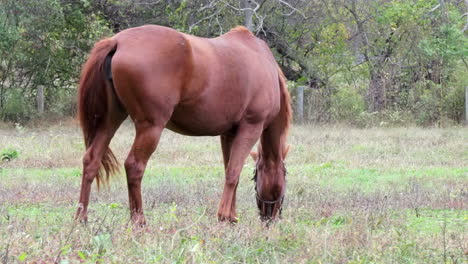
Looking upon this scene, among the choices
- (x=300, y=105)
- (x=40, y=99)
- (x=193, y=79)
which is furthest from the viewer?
(x=40, y=99)

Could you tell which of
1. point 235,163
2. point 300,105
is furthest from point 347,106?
point 235,163

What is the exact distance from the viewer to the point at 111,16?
921 inches

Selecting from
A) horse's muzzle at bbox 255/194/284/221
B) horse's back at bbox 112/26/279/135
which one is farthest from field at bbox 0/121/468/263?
horse's back at bbox 112/26/279/135

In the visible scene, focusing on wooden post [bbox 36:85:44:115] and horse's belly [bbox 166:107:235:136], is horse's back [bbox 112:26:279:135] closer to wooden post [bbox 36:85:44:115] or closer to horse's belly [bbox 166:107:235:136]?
horse's belly [bbox 166:107:235:136]

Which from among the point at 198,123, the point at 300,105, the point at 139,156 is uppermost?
the point at 198,123

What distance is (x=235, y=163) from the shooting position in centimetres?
624

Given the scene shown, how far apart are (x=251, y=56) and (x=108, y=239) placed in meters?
2.92

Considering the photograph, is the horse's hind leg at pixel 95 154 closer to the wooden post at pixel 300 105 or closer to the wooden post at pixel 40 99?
the wooden post at pixel 300 105

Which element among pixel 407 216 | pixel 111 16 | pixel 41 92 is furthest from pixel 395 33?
pixel 407 216

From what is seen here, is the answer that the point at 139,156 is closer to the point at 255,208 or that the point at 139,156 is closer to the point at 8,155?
the point at 255,208

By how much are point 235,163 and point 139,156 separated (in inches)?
39.1

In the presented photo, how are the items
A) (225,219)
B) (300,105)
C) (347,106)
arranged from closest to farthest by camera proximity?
(225,219) < (347,106) < (300,105)


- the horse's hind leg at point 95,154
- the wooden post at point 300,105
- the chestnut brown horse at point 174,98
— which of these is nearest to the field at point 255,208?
the horse's hind leg at point 95,154

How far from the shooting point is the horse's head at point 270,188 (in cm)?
677
